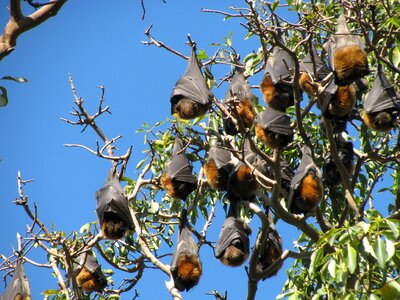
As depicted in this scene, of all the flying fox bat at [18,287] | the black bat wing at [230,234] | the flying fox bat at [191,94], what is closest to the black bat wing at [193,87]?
the flying fox bat at [191,94]

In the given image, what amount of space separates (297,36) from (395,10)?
149 centimetres

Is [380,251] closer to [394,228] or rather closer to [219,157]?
[394,228]

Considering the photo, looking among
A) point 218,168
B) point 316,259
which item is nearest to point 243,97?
point 218,168

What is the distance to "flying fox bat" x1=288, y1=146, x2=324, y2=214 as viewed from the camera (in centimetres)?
755

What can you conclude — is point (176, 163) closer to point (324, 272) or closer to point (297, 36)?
point (297, 36)

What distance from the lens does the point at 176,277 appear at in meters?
8.12

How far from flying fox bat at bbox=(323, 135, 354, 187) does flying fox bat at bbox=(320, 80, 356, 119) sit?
2.88 feet

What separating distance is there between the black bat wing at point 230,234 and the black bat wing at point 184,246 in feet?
1.29

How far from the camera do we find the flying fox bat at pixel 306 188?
7547 mm

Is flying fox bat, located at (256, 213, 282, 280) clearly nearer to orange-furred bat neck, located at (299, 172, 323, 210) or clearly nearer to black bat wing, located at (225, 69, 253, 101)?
orange-furred bat neck, located at (299, 172, 323, 210)

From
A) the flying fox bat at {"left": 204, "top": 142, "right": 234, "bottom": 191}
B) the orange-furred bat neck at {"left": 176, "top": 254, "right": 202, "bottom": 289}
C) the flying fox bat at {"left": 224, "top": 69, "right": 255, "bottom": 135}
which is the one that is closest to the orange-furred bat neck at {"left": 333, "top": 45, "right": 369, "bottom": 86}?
the flying fox bat at {"left": 224, "top": 69, "right": 255, "bottom": 135}

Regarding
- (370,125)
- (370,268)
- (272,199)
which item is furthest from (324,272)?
(370,125)

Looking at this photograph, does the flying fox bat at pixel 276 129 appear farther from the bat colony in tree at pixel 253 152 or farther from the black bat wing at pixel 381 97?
the black bat wing at pixel 381 97

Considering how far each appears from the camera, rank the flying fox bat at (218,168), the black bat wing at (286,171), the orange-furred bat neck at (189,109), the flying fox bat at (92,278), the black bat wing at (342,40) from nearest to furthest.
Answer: the black bat wing at (342,40), the orange-furred bat neck at (189,109), the flying fox bat at (218,168), the black bat wing at (286,171), the flying fox bat at (92,278)
